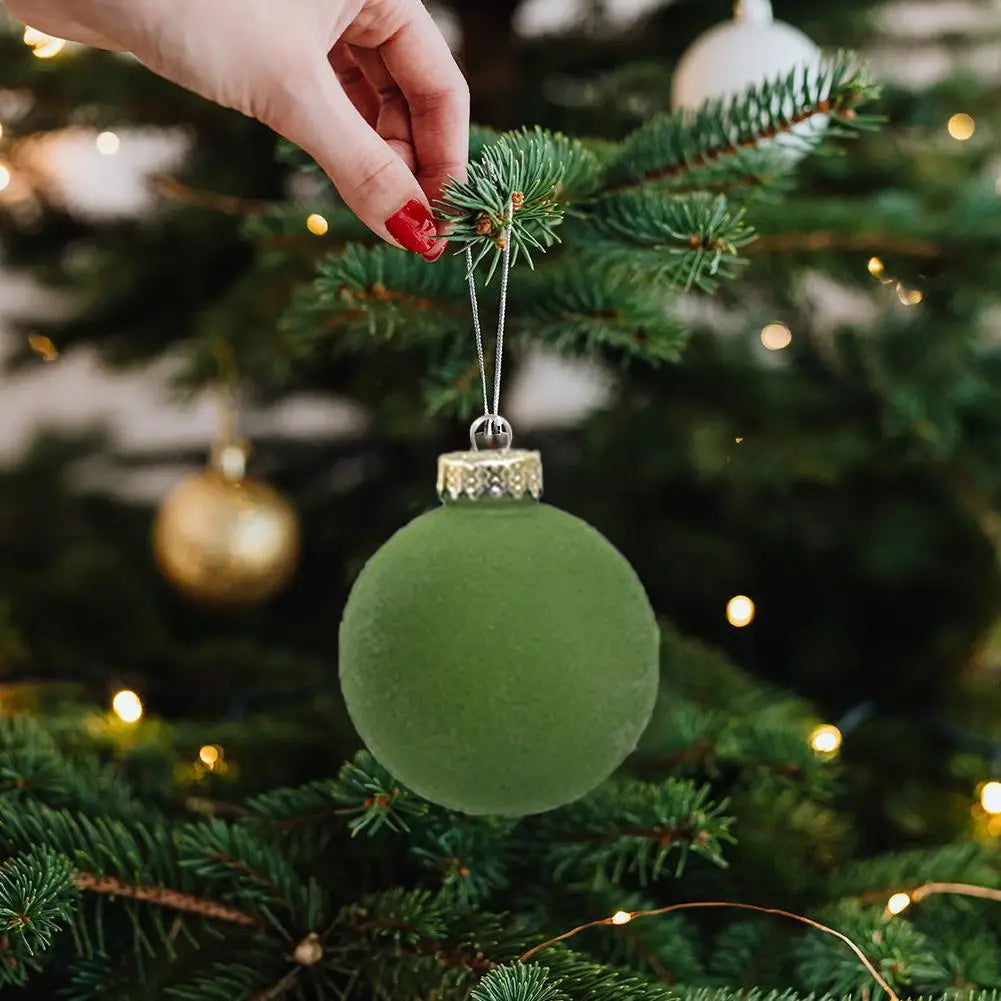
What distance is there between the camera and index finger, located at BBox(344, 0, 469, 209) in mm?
415

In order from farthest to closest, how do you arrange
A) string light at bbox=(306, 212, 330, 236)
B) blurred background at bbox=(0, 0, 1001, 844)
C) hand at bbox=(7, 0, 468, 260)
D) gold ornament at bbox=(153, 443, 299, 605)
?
gold ornament at bbox=(153, 443, 299, 605)
blurred background at bbox=(0, 0, 1001, 844)
string light at bbox=(306, 212, 330, 236)
hand at bbox=(7, 0, 468, 260)

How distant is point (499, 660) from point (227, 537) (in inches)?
23.2

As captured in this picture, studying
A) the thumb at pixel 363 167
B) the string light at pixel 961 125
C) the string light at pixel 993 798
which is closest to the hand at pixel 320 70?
the thumb at pixel 363 167

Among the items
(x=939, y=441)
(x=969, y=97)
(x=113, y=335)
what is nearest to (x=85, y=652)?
(x=113, y=335)

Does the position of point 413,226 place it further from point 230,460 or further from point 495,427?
point 230,460

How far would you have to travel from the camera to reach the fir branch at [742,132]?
0.46m

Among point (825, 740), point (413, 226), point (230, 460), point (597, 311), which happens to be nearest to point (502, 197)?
point (413, 226)

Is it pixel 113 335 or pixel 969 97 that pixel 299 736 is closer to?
pixel 113 335

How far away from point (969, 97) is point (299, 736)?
0.73 meters

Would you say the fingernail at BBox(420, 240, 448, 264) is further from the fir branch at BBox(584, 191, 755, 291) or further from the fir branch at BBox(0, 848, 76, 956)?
the fir branch at BBox(0, 848, 76, 956)

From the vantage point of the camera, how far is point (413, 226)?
16.0 inches

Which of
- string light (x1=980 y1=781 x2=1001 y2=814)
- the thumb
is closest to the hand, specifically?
the thumb

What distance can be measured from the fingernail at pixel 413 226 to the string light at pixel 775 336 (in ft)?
1.99

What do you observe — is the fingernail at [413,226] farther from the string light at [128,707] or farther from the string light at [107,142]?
the string light at [107,142]
